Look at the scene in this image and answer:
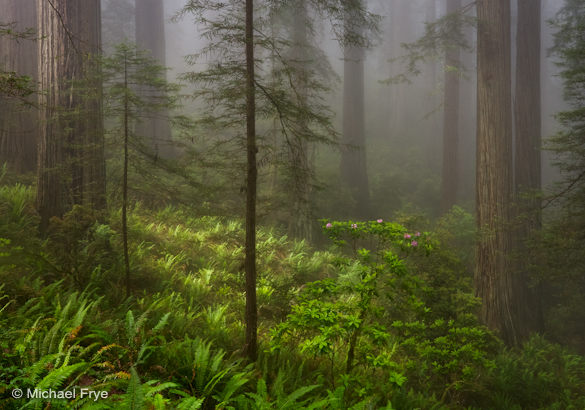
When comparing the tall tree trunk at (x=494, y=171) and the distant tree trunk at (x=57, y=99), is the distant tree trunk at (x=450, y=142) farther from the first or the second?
the distant tree trunk at (x=57, y=99)

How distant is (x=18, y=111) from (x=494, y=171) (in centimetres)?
1124

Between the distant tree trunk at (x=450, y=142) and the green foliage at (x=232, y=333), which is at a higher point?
the distant tree trunk at (x=450, y=142)

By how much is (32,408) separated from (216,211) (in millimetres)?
2807

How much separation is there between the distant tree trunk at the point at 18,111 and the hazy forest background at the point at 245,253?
5cm

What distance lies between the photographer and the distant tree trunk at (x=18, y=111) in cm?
826

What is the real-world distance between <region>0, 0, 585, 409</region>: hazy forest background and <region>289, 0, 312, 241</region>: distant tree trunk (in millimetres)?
66

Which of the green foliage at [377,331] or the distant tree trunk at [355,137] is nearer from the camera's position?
the green foliage at [377,331]

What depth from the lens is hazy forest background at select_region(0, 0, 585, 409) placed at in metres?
3.67

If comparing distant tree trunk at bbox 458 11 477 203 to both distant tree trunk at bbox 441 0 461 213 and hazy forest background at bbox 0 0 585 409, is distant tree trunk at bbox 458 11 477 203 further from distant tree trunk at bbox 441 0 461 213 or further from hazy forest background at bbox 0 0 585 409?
hazy forest background at bbox 0 0 585 409

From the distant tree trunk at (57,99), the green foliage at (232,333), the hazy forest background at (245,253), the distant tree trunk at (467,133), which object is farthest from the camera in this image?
the distant tree trunk at (467,133)

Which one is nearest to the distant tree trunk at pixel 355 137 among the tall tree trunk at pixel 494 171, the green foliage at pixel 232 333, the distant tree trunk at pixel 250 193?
the tall tree trunk at pixel 494 171

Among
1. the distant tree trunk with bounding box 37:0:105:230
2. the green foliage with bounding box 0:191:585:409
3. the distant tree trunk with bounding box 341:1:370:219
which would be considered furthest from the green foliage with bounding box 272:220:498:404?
the distant tree trunk with bounding box 341:1:370:219

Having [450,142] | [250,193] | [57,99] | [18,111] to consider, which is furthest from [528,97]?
[18,111]

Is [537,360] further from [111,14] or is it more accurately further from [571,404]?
[111,14]
